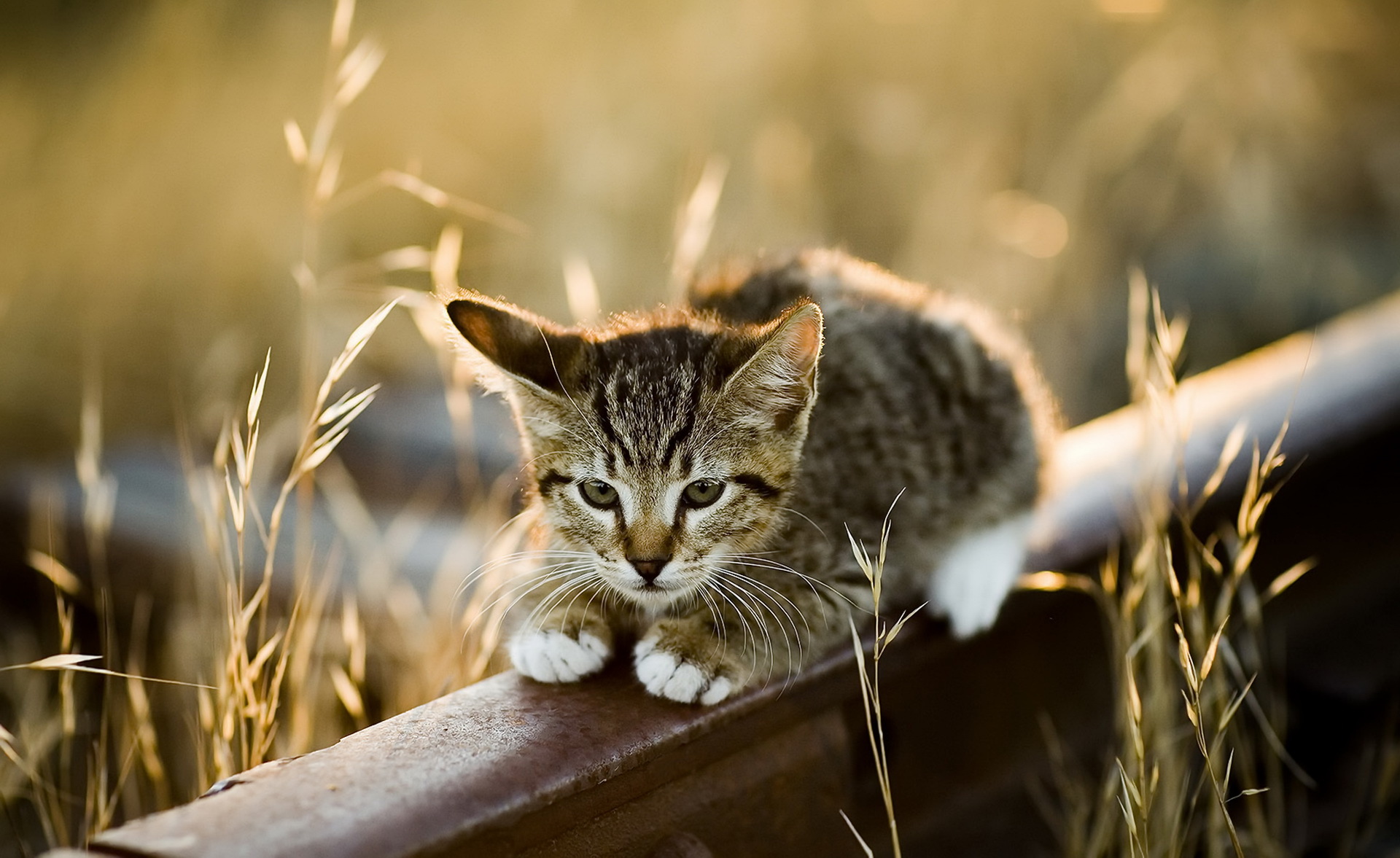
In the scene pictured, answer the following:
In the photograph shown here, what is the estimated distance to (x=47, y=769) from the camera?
2.22 m

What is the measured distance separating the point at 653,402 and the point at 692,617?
0.35m

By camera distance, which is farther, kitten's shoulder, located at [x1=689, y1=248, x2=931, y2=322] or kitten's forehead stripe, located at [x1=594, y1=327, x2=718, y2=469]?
kitten's shoulder, located at [x1=689, y1=248, x2=931, y2=322]

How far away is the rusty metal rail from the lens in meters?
1.24

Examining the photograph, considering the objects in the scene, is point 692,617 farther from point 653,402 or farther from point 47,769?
point 47,769

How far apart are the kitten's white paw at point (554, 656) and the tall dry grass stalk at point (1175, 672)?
0.74 meters

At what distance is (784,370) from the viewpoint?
1767 mm

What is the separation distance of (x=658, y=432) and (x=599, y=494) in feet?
0.48

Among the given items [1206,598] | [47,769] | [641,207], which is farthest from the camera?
[641,207]

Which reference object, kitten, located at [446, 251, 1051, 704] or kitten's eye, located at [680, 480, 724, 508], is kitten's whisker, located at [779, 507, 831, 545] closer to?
kitten, located at [446, 251, 1051, 704]

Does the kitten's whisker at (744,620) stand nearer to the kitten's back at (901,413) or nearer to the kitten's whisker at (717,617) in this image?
the kitten's whisker at (717,617)

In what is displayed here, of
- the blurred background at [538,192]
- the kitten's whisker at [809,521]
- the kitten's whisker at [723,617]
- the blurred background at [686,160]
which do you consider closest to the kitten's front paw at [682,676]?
the kitten's whisker at [723,617]

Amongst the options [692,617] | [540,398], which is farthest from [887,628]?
[540,398]

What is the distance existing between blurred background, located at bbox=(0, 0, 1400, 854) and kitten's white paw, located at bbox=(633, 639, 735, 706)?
4.13 ft

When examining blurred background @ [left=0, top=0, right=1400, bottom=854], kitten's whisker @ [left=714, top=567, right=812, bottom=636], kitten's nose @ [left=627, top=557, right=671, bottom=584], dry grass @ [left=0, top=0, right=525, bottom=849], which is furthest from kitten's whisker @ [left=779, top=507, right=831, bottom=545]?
blurred background @ [left=0, top=0, right=1400, bottom=854]
